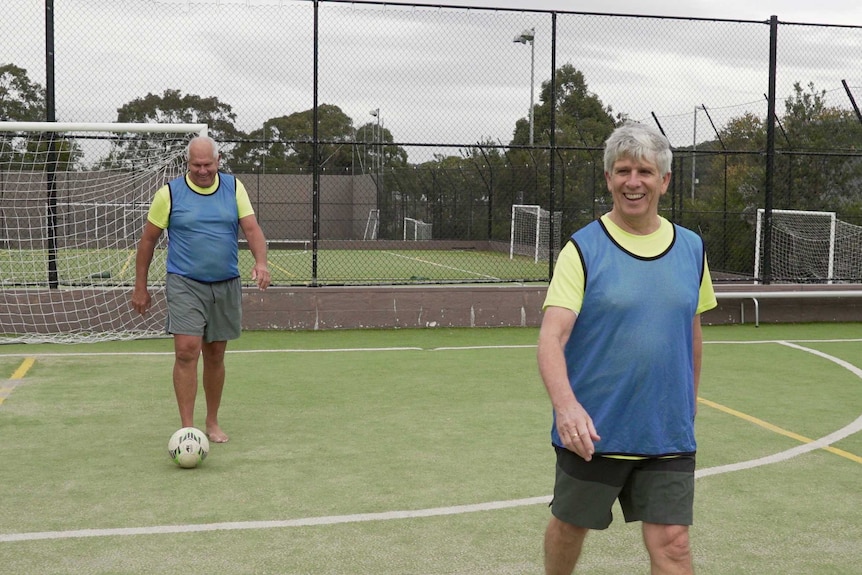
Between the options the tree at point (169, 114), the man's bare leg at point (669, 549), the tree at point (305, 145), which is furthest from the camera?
the tree at point (305, 145)

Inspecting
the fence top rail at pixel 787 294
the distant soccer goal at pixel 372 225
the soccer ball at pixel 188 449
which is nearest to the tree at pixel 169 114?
the soccer ball at pixel 188 449

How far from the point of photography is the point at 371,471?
6.03 meters

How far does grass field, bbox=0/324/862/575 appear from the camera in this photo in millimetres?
4582

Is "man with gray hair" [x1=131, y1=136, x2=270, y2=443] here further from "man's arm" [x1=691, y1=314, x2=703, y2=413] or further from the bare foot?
"man's arm" [x1=691, y1=314, x2=703, y2=413]

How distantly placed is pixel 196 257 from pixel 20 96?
8998mm

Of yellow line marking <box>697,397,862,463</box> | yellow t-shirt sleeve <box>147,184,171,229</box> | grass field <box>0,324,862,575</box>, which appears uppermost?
yellow t-shirt sleeve <box>147,184,171,229</box>

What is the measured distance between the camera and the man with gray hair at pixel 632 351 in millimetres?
3260

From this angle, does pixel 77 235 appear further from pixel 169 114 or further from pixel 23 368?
pixel 169 114

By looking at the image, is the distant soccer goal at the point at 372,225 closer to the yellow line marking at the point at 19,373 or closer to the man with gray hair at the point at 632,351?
the yellow line marking at the point at 19,373

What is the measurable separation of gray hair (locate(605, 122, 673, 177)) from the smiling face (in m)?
0.01

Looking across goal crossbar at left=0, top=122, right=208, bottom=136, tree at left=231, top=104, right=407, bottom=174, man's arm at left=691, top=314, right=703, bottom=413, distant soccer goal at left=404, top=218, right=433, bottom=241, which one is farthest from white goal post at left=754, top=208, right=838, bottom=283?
man's arm at left=691, top=314, right=703, bottom=413

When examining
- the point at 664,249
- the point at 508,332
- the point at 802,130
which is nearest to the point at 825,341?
the point at 508,332

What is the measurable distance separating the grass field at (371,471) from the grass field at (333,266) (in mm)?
1407

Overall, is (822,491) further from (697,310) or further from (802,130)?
(802,130)
